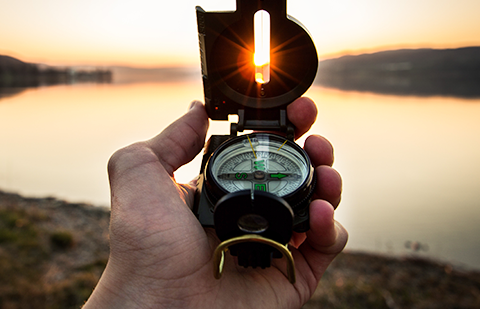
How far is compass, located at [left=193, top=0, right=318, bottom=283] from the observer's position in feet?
4.81

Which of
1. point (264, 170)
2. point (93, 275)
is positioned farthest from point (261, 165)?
point (93, 275)

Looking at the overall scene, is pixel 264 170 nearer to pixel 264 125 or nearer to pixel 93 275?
pixel 264 125

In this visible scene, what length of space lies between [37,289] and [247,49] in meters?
3.09

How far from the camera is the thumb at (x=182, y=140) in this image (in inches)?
69.4

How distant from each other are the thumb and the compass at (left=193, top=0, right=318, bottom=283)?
0.28ft

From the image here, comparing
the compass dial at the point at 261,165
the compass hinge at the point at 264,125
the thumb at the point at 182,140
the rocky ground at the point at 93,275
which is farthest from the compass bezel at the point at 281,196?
the rocky ground at the point at 93,275

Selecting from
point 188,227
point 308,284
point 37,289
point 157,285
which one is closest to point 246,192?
point 188,227

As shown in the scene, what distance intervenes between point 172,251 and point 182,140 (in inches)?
26.4

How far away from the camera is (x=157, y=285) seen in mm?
1346

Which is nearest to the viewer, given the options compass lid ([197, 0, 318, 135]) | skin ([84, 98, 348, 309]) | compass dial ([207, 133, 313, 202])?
skin ([84, 98, 348, 309])

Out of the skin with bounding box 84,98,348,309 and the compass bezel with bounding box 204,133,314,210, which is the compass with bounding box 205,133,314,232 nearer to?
the compass bezel with bounding box 204,133,314,210

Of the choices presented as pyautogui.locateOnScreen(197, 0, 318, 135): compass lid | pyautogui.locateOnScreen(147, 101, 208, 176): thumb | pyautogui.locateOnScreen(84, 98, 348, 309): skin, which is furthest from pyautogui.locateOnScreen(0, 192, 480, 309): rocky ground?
pyautogui.locateOnScreen(197, 0, 318, 135): compass lid

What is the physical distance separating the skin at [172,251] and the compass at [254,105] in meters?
0.11

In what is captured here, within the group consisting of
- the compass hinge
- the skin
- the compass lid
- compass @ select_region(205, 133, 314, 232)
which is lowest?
the skin
